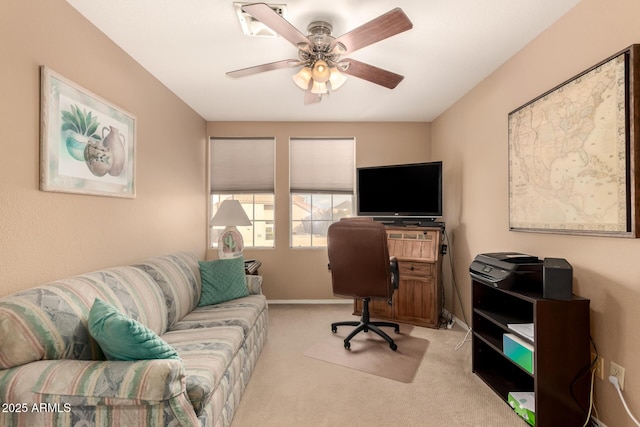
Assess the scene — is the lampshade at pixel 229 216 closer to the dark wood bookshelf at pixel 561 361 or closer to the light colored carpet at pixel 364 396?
the light colored carpet at pixel 364 396

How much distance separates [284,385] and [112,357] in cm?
126

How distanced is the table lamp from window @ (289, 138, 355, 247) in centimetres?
91

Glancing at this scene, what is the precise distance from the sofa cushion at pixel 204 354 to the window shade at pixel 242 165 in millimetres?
2469

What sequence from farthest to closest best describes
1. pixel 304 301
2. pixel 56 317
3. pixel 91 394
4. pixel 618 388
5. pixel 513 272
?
pixel 304 301
pixel 513 272
pixel 618 388
pixel 56 317
pixel 91 394

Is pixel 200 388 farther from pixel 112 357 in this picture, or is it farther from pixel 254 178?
pixel 254 178

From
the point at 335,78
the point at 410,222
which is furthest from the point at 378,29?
the point at 410,222

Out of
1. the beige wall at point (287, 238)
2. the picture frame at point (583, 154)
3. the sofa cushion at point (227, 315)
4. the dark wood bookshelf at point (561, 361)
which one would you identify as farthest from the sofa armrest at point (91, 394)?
the beige wall at point (287, 238)

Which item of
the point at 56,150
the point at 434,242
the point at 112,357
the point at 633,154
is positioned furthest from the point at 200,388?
the point at 434,242

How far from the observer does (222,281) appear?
9.34ft

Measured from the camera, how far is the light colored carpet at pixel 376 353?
2461 millimetres

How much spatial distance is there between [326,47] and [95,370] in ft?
6.78

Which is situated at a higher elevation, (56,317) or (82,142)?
(82,142)

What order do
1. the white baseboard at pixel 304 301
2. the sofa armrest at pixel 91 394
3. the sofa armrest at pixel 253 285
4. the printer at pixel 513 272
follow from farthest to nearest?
the white baseboard at pixel 304 301 < the sofa armrest at pixel 253 285 < the printer at pixel 513 272 < the sofa armrest at pixel 91 394

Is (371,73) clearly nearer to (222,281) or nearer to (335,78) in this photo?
(335,78)
